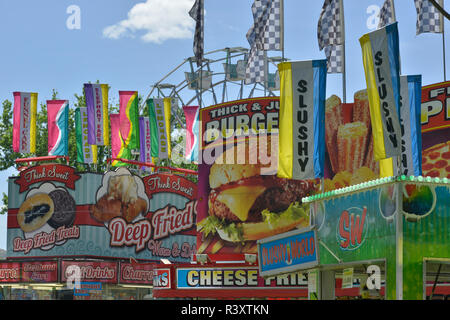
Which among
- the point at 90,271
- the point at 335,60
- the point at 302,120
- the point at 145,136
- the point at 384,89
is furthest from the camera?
the point at 145,136

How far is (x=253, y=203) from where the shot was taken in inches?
1305

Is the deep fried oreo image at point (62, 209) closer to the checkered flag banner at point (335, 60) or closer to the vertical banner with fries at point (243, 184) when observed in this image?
the vertical banner with fries at point (243, 184)

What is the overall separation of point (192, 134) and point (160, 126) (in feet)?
8.82

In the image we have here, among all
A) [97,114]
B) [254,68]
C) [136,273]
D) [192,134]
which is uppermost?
[254,68]

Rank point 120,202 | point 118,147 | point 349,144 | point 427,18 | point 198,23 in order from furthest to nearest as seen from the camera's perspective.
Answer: point 118,147, point 120,202, point 198,23, point 427,18, point 349,144

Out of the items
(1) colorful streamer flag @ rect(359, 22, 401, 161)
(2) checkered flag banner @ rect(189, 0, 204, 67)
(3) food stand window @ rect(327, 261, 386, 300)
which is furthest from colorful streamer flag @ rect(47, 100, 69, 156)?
(1) colorful streamer flag @ rect(359, 22, 401, 161)

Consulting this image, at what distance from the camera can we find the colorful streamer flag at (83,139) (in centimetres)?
4625

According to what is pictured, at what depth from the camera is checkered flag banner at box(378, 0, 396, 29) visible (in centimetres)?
3444

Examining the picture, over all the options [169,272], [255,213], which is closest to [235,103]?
[255,213]

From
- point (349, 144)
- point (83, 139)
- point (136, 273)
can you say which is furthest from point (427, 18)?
point (83, 139)

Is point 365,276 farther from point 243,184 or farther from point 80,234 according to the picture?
point 80,234

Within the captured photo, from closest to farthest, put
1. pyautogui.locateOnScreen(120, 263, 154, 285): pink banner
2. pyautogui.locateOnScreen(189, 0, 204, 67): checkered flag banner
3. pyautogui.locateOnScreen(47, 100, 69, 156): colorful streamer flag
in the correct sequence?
pyautogui.locateOnScreen(189, 0, 204, 67): checkered flag banner
pyautogui.locateOnScreen(120, 263, 154, 285): pink banner
pyautogui.locateOnScreen(47, 100, 69, 156): colorful streamer flag

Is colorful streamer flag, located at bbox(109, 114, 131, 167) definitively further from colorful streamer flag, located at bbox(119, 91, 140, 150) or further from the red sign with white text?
the red sign with white text

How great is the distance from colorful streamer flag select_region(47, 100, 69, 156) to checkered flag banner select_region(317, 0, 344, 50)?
18505 millimetres
